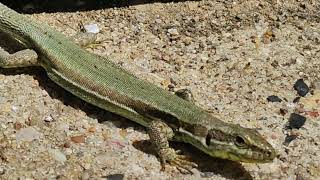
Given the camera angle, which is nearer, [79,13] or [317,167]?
[317,167]

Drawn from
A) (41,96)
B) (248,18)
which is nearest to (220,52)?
(248,18)

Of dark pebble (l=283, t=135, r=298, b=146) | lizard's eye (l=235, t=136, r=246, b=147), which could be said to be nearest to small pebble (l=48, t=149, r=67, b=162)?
lizard's eye (l=235, t=136, r=246, b=147)

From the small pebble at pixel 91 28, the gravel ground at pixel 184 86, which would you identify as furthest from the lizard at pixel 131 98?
the small pebble at pixel 91 28

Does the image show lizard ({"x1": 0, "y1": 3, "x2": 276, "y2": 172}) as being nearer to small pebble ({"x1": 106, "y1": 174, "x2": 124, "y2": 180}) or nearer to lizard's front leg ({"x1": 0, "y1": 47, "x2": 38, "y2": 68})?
lizard's front leg ({"x1": 0, "y1": 47, "x2": 38, "y2": 68})

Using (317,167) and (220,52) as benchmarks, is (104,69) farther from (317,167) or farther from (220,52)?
(317,167)

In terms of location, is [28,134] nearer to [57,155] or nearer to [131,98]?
[57,155]

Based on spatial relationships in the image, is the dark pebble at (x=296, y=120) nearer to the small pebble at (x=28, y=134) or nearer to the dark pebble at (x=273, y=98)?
the dark pebble at (x=273, y=98)

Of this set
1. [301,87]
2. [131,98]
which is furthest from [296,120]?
[131,98]
